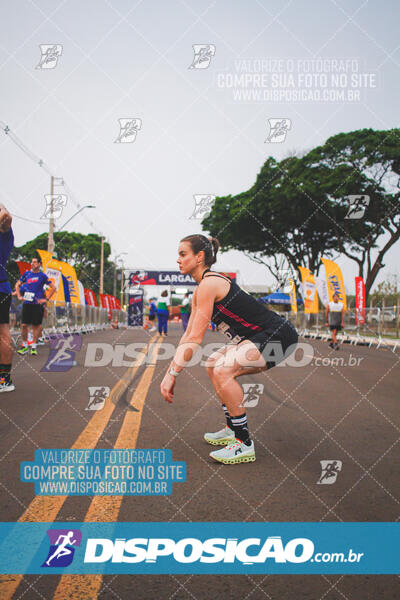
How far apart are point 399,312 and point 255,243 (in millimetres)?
21000

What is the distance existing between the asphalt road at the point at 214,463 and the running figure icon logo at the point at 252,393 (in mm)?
64

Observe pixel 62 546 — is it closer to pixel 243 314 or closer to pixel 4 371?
pixel 243 314

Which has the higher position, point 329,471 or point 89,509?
point 329,471

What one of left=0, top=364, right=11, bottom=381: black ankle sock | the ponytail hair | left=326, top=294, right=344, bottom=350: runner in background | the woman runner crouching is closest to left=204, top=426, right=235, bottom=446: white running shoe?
the woman runner crouching

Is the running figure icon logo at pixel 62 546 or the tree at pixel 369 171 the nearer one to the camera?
the running figure icon logo at pixel 62 546

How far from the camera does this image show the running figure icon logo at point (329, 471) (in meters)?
3.21

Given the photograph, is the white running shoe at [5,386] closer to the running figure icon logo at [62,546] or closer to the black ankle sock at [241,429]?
the black ankle sock at [241,429]

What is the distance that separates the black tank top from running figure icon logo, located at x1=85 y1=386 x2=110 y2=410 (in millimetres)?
2125

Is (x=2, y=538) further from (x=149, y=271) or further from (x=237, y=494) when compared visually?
(x=149, y=271)

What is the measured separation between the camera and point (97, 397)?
6.00 metres

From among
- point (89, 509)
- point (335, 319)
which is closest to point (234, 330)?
point (89, 509)

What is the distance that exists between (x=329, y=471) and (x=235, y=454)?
627mm

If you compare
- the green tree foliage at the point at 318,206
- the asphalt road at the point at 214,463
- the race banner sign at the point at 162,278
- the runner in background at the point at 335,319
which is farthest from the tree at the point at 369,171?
the race banner sign at the point at 162,278

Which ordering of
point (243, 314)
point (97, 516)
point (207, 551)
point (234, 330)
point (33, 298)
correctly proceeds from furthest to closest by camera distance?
point (33, 298), point (234, 330), point (243, 314), point (97, 516), point (207, 551)
